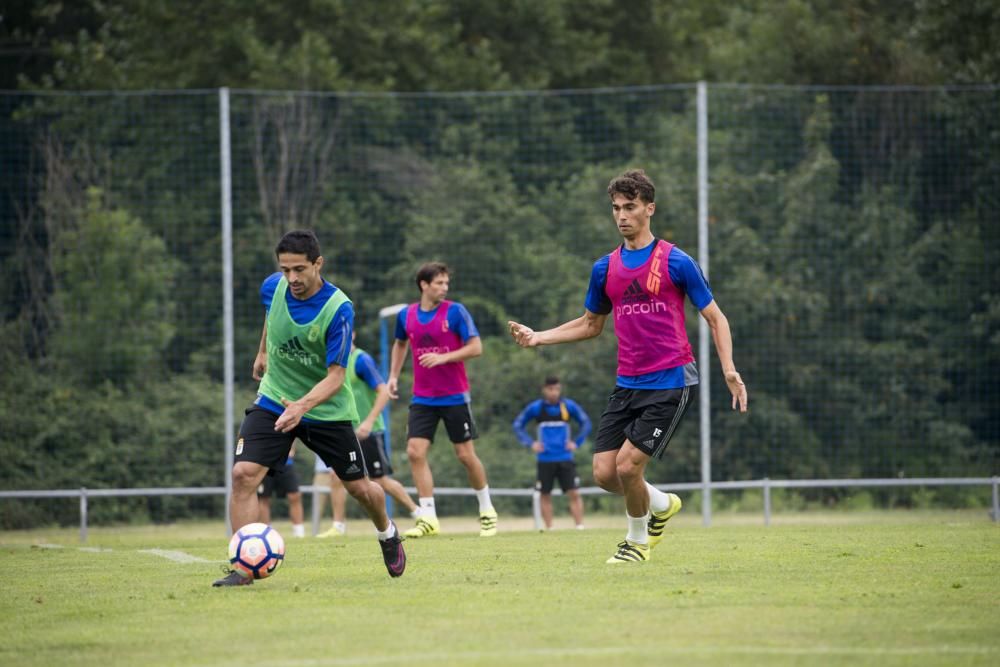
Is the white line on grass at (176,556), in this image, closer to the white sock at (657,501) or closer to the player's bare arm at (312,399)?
the player's bare arm at (312,399)

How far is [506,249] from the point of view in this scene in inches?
869

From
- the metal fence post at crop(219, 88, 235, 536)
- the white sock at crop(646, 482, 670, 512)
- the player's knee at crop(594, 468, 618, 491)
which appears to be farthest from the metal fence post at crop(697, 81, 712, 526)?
the player's knee at crop(594, 468, 618, 491)

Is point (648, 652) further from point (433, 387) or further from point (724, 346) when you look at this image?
point (433, 387)

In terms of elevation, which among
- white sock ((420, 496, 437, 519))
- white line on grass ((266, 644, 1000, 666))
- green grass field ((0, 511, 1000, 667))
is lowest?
white sock ((420, 496, 437, 519))

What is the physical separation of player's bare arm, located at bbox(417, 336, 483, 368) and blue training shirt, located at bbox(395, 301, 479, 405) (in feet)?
0.34

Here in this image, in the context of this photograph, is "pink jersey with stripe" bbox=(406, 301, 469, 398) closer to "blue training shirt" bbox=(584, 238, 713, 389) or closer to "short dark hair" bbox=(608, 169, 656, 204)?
"blue training shirt" bbox=(584, 238, 713, 389)

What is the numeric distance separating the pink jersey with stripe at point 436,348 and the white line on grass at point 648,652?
7661 millimetres

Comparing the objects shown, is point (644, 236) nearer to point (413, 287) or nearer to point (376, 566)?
point (376, 566)

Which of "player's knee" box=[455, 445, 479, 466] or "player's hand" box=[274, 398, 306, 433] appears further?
"player's knee" box=[455, 445, 479, 466]

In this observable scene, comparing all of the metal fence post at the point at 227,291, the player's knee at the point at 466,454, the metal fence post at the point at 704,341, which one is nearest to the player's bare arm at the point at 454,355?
the player's knee at the point at 466,454

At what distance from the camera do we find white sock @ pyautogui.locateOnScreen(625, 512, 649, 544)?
9.51m

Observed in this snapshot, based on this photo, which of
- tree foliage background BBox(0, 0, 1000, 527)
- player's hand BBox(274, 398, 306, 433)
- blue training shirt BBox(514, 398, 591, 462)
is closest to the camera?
player's hand BBox(274, 398, 306, 433)

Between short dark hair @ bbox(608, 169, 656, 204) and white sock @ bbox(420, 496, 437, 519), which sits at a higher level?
short dark hair @ bbox(608, 169, 656, 204)

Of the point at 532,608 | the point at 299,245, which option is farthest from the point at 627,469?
the point at 299,245
